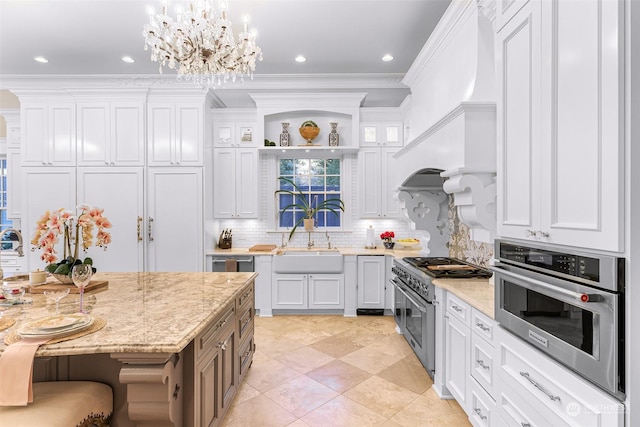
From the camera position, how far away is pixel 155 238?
15.0 ft

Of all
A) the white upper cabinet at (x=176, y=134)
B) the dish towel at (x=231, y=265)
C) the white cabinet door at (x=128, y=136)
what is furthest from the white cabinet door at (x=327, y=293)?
the white cabinet door at (x=128, y=136)

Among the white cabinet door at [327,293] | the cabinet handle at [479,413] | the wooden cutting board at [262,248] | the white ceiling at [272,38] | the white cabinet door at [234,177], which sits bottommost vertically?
the cabinet handle at [479,413]

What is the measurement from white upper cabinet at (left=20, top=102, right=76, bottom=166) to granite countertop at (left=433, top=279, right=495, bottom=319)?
5012 mm

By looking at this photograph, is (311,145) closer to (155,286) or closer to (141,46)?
(141,46)

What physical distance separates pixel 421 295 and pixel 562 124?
2035 millimetres

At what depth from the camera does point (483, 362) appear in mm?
2055

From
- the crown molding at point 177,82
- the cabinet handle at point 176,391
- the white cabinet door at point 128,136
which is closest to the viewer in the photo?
the cabinet handle at point 176,391

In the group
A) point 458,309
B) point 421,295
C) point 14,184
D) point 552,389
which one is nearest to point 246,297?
point 421,295

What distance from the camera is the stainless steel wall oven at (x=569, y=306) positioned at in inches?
42.8

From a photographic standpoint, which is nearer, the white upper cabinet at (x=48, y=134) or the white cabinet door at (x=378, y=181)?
the white upper cabinet at (x=48, y=134)

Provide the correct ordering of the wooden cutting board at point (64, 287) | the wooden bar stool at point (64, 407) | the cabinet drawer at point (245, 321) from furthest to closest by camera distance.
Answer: the cabinet drawer at point (245, 321) → the wooden cutting board at point (64, 287) → the wooden bar stool at point (64, 407)

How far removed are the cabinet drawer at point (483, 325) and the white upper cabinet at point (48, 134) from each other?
522 cm

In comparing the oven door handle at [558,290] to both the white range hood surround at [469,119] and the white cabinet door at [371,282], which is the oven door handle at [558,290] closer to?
the white range hood surround at [469,119]

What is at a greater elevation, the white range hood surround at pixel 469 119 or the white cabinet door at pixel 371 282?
the white range hood surround at pixel 469 119
